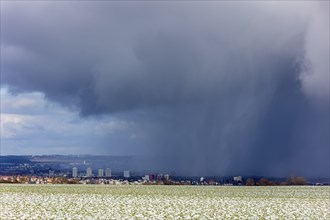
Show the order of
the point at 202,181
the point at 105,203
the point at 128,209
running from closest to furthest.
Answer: the point at 128,209
the point at 105,203
the point at 202,181

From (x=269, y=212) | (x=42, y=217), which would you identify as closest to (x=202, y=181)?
(x=269, y=212)

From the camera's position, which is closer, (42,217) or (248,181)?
(42,217)

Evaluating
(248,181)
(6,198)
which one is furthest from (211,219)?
(248,181)

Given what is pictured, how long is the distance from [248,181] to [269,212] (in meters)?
33.3

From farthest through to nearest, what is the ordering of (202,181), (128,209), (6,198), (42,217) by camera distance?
(202,181)
(6,198)
(128,209)
(42,217)

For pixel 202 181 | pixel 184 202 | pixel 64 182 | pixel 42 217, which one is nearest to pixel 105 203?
pixel 184 202

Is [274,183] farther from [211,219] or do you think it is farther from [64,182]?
[211,219]

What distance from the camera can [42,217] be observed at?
2400 cm

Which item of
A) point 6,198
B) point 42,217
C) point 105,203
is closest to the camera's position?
point 42,217

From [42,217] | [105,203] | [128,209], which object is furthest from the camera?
[105,203]

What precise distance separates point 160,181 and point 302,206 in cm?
3141

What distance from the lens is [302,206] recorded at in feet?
106

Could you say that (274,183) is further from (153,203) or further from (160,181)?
(153,203)

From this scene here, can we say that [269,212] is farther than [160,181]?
No
